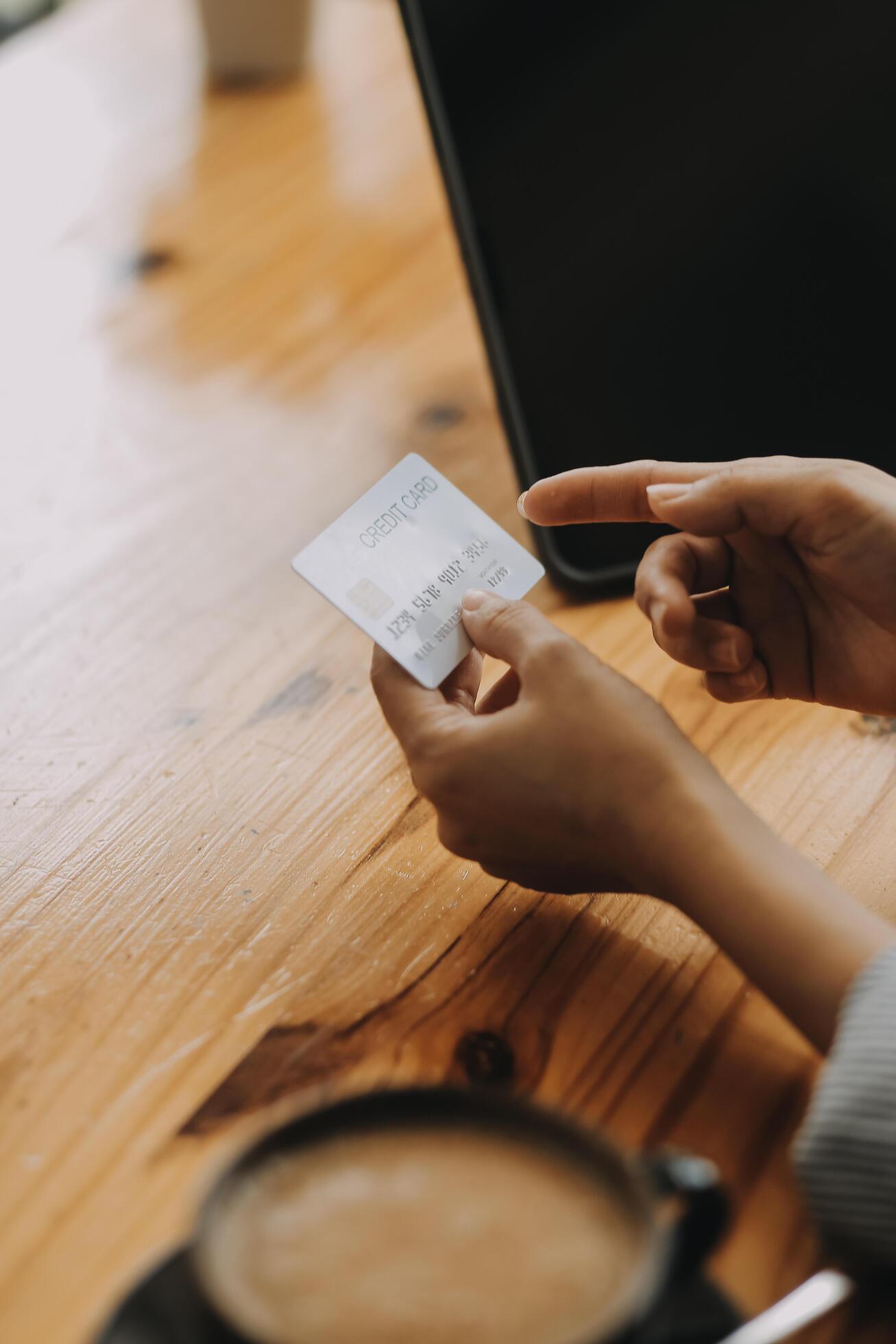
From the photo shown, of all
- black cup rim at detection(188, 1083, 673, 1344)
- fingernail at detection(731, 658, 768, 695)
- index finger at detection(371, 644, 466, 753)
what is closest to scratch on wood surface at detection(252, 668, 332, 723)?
index finger at detection(371, 644, 466, 753)

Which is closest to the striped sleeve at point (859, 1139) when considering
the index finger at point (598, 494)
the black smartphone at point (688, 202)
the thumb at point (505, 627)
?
the thumb at point (505, 627)

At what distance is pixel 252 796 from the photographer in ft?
2.15

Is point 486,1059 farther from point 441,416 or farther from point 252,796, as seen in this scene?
point 441,416

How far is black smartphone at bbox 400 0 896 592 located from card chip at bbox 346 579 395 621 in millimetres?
252

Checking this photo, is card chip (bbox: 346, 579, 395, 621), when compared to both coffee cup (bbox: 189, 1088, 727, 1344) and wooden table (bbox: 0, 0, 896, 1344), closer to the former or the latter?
wooden table (bbox: 0, 0, 896, 1344)

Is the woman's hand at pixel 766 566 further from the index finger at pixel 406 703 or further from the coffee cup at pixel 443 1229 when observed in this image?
the coffee cup at pixel 443 1229

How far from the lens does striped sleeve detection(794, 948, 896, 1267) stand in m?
0.40

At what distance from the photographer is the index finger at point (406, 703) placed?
0.55m

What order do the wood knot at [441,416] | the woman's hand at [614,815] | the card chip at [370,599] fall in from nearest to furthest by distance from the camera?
the woman's hand at [614,815]
the card chip at [370,599]
the wood knot at [441,416]

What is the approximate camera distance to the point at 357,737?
698 mm

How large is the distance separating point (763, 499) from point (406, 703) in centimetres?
20

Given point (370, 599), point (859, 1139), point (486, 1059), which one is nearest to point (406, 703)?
point (370, 599)

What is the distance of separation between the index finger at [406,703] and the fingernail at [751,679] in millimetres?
167

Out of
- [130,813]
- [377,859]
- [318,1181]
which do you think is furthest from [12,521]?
[318,1181]
